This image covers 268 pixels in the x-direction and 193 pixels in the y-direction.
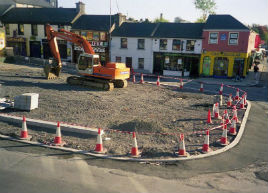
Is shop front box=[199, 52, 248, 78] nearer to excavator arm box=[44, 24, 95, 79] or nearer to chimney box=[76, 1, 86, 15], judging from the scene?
excavator arm box=[44, 24, 95, 79]

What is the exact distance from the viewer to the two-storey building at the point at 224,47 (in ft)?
99.0

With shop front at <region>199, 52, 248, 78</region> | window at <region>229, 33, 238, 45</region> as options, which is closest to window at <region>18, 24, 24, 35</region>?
shop front at <region>199, 52, 248, 78</region>

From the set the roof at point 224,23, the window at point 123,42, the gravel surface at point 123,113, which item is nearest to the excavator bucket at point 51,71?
the gravel surface at point 123,113

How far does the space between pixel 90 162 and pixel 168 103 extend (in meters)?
9.19

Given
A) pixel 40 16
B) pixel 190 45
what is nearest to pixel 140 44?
pixel 190 45

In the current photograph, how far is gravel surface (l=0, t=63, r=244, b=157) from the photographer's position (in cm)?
1018

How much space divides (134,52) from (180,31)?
262 inches

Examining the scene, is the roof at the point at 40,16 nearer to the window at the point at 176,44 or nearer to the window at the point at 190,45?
the window at the point at 176,44

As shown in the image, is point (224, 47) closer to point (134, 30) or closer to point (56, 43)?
point (134, 30)

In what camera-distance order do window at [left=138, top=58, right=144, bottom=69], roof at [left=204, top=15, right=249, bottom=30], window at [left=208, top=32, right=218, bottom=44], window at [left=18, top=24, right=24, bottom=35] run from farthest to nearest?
window at [left=18, top=24, right=24, bottom=35] → window at [left=138, top=58, right=144, bottom=69] → window at [left=208, top=32, right=218, bottom=44] → roof at [left=204, top=15, right=249, bottom=30]

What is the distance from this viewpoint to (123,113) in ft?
46.2

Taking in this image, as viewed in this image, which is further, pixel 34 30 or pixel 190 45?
pixel 34 30

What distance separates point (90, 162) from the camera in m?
8.56

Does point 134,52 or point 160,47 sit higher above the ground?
point 160,47
